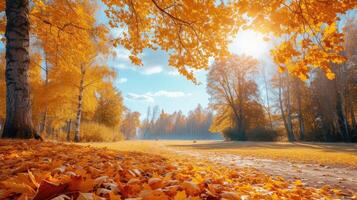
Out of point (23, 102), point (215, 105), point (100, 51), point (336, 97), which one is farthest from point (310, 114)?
point (23, 102)

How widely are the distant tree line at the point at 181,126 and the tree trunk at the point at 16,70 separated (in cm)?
9062

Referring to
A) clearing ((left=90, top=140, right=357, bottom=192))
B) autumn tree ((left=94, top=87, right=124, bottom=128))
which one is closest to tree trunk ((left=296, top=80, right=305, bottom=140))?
clearing ((left=90, top=140, right=357, bottom=192))

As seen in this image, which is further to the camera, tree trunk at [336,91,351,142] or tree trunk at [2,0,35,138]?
tree trunk at [336,91,351,142]

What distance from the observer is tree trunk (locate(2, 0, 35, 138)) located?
4.94m

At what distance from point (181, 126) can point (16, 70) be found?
102073 mm

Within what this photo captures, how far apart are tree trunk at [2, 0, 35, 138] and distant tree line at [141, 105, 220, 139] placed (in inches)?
3568

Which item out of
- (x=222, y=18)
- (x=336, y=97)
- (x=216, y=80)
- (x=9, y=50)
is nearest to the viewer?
(x=222, y=18)

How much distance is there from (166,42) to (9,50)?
4.00m

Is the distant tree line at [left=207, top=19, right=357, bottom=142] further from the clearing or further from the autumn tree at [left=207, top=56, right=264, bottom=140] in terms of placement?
the clearing

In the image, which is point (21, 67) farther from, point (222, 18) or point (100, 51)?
point (100, 51)

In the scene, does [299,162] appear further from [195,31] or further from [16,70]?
[16,70]

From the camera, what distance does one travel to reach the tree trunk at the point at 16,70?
195 inches

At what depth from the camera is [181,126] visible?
347ft

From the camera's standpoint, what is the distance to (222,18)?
176 inches
